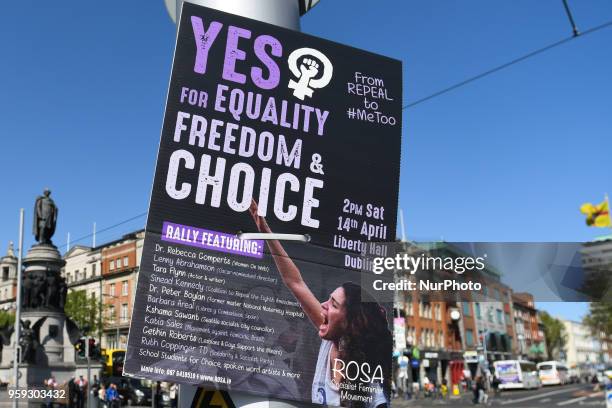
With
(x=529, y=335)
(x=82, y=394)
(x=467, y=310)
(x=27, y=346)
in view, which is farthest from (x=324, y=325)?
(x=529, y=335)

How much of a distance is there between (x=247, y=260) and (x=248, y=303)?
0.92 feet

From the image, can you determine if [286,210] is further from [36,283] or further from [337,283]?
[36,283]

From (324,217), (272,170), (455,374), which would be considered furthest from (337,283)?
(455,374)

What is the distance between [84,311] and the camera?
6294cm

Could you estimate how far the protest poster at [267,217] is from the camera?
405cm

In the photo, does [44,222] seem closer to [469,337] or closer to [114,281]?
[114,281]

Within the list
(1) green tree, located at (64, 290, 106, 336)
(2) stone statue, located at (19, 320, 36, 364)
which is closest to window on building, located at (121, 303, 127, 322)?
(1) green tree, located at (64, 290, 106, 336)

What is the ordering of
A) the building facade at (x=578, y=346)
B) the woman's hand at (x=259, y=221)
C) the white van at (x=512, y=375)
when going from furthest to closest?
the building facade at (x=578, y=346)
the white van at (x=512, y=375)
the woman's hand at (x=259, y=221)

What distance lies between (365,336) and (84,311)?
207 ft

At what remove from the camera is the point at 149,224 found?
4.05m

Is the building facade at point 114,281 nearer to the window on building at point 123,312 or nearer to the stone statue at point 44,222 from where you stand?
the window on building at point 123,312

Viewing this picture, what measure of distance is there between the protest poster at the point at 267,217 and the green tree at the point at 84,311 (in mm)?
60734

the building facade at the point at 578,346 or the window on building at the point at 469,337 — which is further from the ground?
the building facade at the point at 578,346

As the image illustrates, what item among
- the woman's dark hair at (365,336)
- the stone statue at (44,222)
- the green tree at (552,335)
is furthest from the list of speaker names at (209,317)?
the green tree at (552,335)
